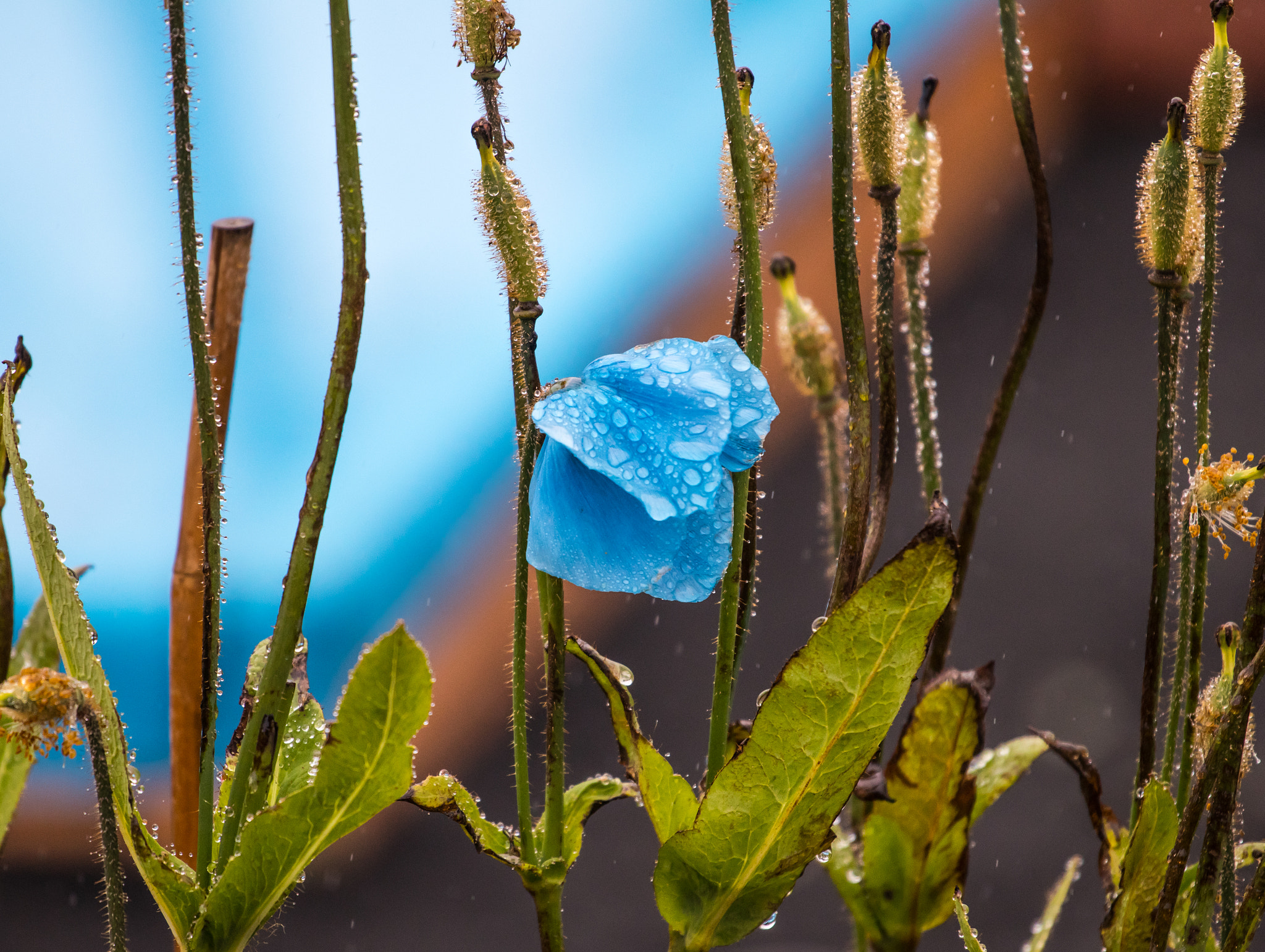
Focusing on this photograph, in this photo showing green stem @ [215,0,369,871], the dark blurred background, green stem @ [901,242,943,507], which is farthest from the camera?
the dark blurred background

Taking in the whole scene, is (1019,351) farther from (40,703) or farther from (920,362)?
(40,703)

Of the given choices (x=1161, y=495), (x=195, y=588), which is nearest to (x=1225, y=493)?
(x=1161, y=495)

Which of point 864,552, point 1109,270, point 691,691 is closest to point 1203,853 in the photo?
point 864,552

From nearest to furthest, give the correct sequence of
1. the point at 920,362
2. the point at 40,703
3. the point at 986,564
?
the point at 40,703, the point at 920,362, the point at 986,564

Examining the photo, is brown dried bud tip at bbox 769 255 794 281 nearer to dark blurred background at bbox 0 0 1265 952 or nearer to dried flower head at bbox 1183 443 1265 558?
dried flower head at bbox 1183 443 1265 558

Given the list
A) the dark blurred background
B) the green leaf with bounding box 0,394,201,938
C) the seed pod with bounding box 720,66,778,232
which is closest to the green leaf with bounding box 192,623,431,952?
the green leaf with bounding box 0,394,201,938

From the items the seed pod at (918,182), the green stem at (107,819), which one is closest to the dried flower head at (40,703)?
the green stem at (107,819)

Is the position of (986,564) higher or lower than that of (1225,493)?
lower
